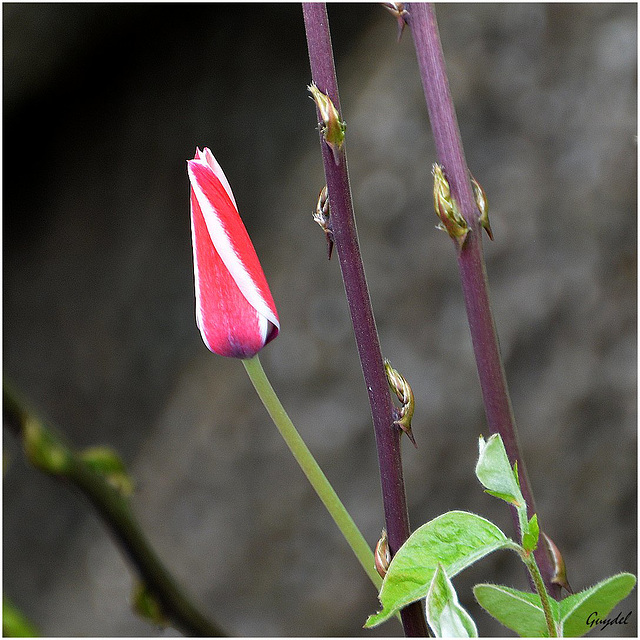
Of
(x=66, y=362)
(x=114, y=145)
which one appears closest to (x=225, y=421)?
(x=66, y=362)

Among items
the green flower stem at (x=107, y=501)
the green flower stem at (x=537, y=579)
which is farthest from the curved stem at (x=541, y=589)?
the green flower stem at (x=107, y=501)

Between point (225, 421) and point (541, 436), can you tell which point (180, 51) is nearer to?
point (225, 421)

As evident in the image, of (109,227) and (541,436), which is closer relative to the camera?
(541,436)

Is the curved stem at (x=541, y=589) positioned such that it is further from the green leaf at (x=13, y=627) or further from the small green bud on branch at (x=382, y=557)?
the green leaf at (x=13, y=627)

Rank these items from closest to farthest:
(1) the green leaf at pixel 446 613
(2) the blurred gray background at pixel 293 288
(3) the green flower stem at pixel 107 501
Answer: (1) the green leaf at pixel 446 613 → (3) the green flower stem at pixel 107 501 → (2) the blurred gray background at pixel 293 288

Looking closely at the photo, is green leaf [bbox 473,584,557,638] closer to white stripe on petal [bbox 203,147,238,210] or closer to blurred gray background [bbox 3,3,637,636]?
white stripe on petal [bbox 203,147,238,210]

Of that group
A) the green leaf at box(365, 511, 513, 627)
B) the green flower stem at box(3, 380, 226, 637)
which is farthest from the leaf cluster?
the green flower stem at box(3, 380, 226, 637)
